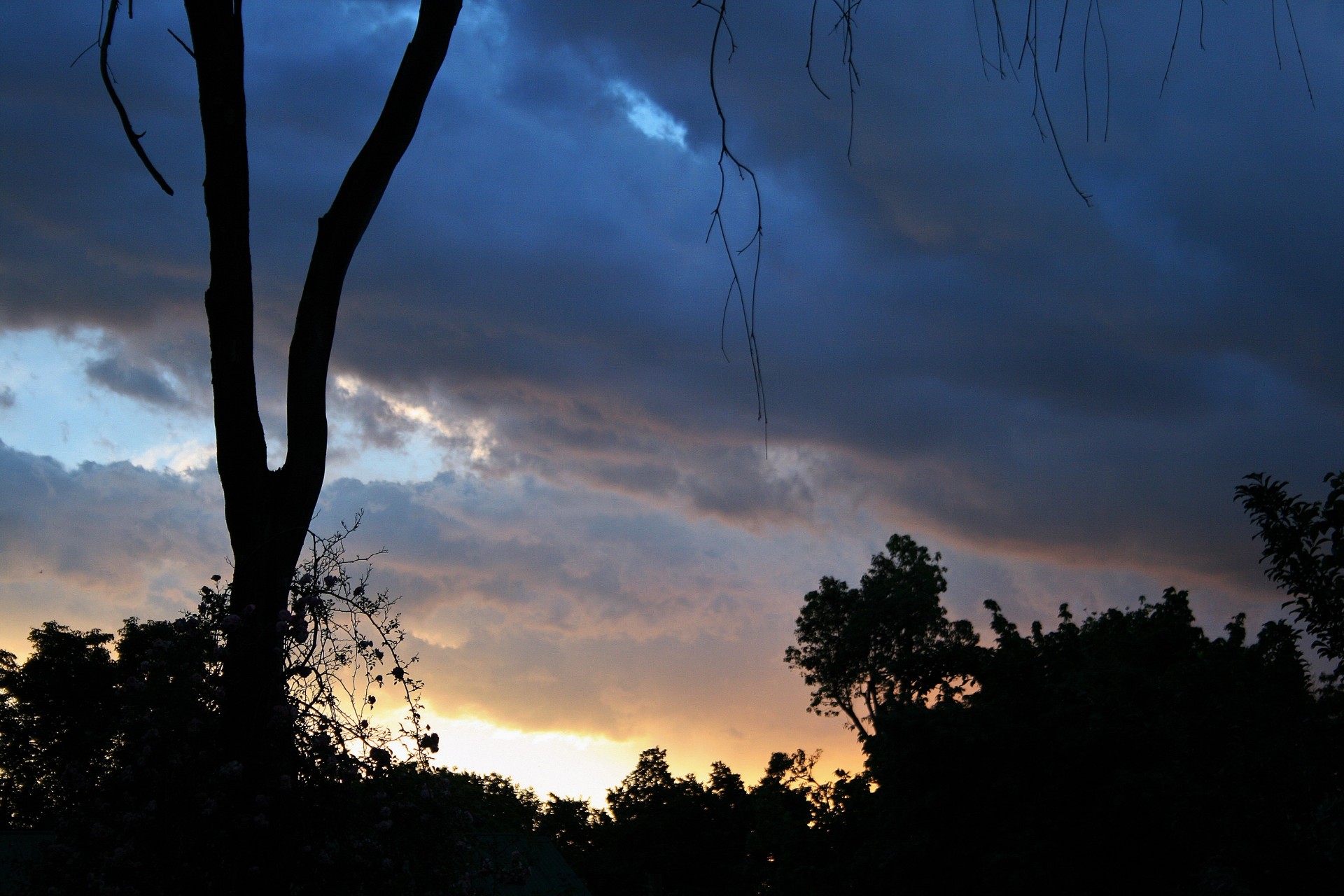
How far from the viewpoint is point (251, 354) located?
315cm

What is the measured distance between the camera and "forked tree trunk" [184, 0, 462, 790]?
3.08m

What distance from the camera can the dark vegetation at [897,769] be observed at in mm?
3277

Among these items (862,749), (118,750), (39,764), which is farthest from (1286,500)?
(39,764)

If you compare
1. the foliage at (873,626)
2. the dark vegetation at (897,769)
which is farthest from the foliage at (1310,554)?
the foliage at (873,626)

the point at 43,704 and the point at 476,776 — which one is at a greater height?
the point at 43,704

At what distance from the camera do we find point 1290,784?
31.7ft

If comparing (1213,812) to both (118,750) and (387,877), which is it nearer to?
(387,877)

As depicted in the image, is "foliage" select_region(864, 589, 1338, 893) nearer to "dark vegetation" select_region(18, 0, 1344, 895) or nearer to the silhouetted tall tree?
"dark vegetation" select_region(18, 0, 1344, 895)

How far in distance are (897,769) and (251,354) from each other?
17.2 meters

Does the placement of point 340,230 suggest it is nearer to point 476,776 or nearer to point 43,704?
point 476,776

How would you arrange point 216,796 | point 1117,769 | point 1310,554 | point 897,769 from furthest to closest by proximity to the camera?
point 897,769, point 1117,769, point 1310,554, point 216,796

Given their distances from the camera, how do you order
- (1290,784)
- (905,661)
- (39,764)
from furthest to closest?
(39,764), (905,661), (1290,784)

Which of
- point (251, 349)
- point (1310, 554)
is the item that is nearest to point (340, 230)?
point (251, 349)

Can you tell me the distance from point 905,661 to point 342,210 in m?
19.8
